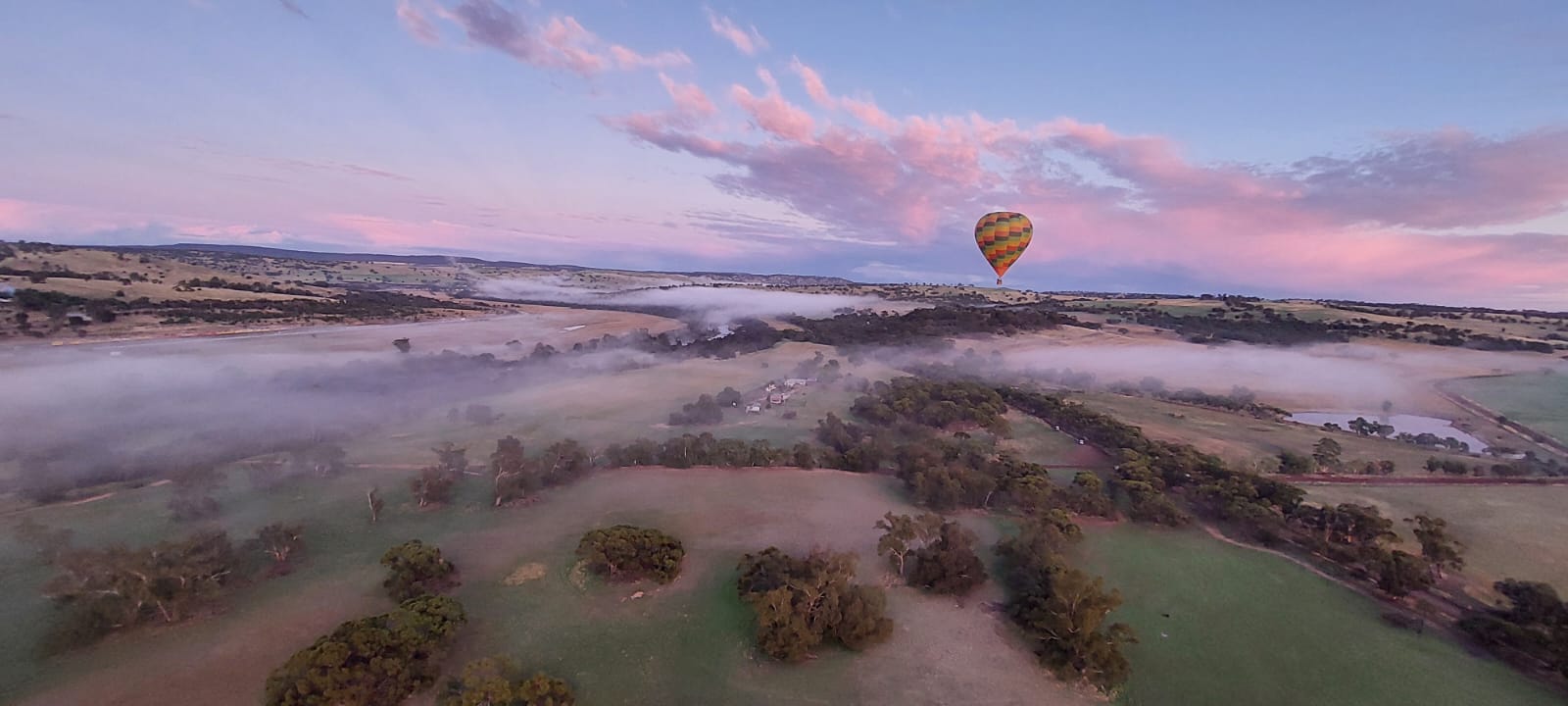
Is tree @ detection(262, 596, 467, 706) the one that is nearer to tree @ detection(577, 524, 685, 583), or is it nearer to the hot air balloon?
tree @ detection(577, 524, 685, 583)

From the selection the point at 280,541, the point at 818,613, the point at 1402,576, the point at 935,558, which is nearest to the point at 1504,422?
the point at 1402,576

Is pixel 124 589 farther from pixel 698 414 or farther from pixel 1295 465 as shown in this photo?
pixel 1295 465

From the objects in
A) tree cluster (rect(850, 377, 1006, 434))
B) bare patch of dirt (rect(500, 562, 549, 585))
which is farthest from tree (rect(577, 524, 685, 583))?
tree cluster (rect(850, 377, 1006, 434))

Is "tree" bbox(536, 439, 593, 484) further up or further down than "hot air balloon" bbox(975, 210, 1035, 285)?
further down

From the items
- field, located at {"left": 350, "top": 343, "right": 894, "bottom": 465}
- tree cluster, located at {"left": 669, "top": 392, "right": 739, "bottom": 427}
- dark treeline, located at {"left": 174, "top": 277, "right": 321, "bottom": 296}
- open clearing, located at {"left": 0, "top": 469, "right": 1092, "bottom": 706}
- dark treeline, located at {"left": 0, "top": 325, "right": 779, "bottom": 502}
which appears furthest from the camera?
dark treeline, located at {"left": 174, "top": 277, "right": 321, "bottom": 296}

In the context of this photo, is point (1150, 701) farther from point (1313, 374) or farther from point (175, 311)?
point (175, 311)

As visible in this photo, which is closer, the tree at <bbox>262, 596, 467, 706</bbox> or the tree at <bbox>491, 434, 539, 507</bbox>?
the tree at <bbox>262, 596, 467, 706</bbox>

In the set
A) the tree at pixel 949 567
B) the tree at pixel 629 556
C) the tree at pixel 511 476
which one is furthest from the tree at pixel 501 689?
the tree at pixel 511 476

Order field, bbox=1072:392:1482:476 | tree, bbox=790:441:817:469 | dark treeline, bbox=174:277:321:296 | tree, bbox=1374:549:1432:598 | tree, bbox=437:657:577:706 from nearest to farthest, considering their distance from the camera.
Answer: tree, bbox=437:657:577:706
tree, bbox=1374:549:1432:598
tree, bbox=790:441:817:469
field, bbox=1072:392:1482:476
dark treeline, bbox=174:277:321:296
